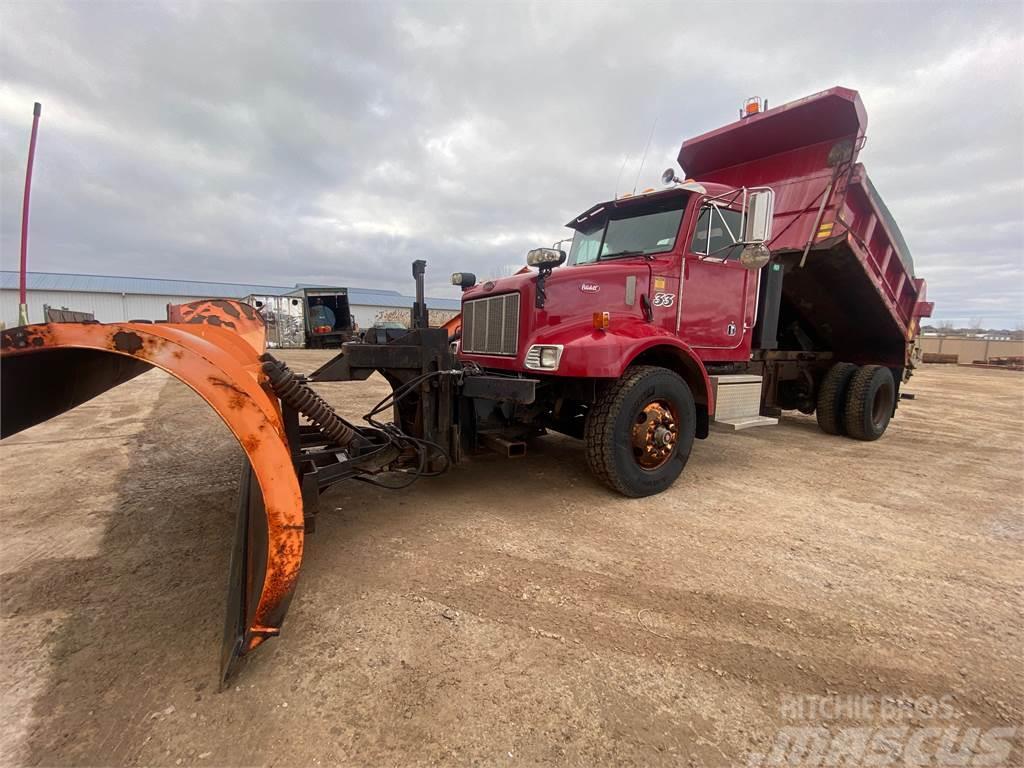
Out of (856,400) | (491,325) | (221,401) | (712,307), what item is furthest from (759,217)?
(221,401)

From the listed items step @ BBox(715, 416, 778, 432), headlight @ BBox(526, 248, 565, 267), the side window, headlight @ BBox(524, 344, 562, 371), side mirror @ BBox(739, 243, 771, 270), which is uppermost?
the side window

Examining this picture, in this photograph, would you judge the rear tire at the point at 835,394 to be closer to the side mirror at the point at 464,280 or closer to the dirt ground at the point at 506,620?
the dirt ground at the point at 506,620

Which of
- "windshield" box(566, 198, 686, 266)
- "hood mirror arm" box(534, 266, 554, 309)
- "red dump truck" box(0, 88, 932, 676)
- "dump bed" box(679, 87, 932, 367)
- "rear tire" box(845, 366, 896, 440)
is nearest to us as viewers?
"red dump truck" box(0, 88, 932, 676)

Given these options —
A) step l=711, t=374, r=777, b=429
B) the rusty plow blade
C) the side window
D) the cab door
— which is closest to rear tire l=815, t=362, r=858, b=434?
step l=711, t=374, r=777, b=429

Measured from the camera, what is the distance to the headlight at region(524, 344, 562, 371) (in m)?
3.46

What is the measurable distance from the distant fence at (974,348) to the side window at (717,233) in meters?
35.9

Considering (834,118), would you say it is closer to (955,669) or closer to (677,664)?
(955,669)

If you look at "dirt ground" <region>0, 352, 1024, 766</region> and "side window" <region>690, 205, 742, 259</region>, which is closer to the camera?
"dirt ground" <region>0, 352, 1024, 766</region>

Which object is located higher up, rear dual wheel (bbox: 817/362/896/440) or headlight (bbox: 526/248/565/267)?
headlight (bbox: 526/248/565/267)

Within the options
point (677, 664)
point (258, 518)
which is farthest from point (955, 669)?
point (258, 518)

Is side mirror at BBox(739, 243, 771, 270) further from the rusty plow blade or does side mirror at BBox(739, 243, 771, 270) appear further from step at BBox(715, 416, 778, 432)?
the rusty plow blade

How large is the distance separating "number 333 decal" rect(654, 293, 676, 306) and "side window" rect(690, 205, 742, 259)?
50 centimetres

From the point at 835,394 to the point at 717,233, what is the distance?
341 centimetres

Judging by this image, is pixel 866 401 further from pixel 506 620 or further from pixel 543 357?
pixel 506 620
